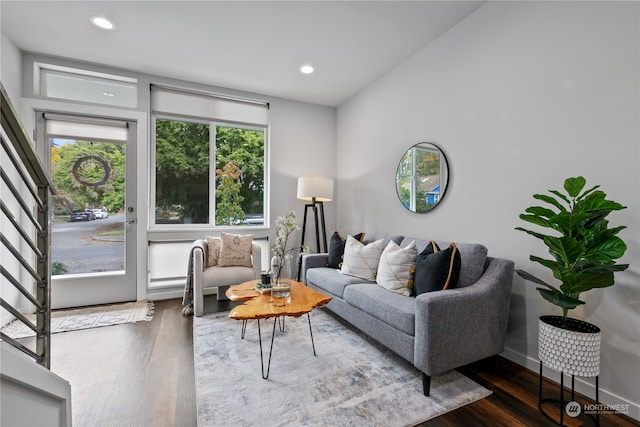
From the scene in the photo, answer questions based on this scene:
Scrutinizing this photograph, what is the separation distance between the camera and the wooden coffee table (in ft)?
6.48

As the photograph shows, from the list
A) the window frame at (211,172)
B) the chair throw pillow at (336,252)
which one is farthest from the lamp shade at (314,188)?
the chair throw pillow at (336,252)

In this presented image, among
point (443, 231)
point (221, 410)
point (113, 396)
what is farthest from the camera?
point (443, 231)

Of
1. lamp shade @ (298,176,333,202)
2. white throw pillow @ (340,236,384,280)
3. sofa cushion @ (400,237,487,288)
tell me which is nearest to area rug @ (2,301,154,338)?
white throw pillow @ (340,236,384,280)

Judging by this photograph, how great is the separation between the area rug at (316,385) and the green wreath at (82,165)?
7.62 feet

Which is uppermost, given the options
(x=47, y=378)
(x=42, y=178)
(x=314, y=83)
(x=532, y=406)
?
(x=314, y=83)

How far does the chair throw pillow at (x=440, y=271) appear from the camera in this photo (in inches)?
85.5

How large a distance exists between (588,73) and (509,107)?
499mm

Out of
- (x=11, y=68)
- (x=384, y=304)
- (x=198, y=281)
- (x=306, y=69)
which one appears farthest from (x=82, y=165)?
(x=384, y=304)

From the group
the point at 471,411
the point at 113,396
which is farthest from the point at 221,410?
the point at 471,411

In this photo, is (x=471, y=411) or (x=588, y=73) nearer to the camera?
(x=471, y=411)

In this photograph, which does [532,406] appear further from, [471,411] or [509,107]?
[509,107]

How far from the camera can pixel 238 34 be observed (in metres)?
2.89

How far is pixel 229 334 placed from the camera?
2686 mm

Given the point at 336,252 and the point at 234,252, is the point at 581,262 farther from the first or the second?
the point at 234,252
